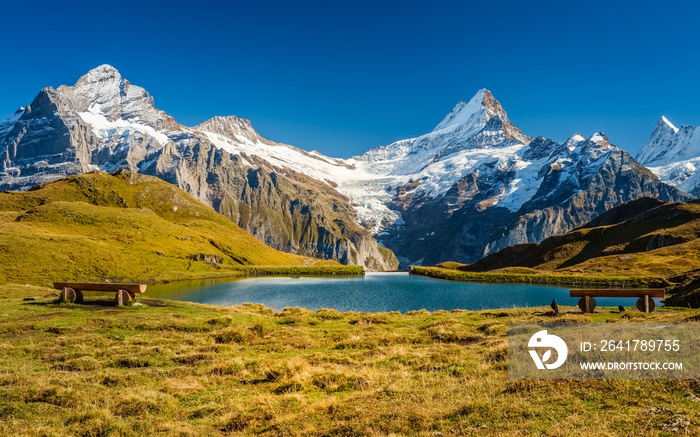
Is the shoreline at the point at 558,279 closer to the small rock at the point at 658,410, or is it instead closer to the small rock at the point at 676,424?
the small rock at the point at 658,410

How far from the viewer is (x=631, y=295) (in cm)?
3269

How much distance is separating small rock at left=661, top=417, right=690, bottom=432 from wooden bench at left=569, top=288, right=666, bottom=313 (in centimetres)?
2446

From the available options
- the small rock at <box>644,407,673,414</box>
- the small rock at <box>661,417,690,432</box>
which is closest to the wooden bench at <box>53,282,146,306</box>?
the small rock at <box>644,407,673,414</box>

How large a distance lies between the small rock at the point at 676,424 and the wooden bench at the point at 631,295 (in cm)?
2446

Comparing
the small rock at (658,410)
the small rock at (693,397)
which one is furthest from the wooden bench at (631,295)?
the small rock at (658,410)

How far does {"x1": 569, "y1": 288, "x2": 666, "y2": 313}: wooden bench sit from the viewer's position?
1278 inches

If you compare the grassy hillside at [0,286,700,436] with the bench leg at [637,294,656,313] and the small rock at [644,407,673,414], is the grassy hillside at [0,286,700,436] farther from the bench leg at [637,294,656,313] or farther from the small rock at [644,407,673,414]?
the bench leg at [637,294,656,313]

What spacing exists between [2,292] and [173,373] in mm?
46354

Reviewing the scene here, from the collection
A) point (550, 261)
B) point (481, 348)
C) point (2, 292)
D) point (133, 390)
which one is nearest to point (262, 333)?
point (133, 390)

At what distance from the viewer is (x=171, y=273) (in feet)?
468

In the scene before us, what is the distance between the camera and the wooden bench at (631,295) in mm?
32469

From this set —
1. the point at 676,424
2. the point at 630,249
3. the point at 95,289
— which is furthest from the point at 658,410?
the point at 630,249

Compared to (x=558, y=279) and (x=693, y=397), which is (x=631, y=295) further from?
(x=558, y=279)

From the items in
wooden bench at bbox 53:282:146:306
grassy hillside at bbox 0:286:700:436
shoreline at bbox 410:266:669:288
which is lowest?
shoreline at bbox 410:266:669:288
